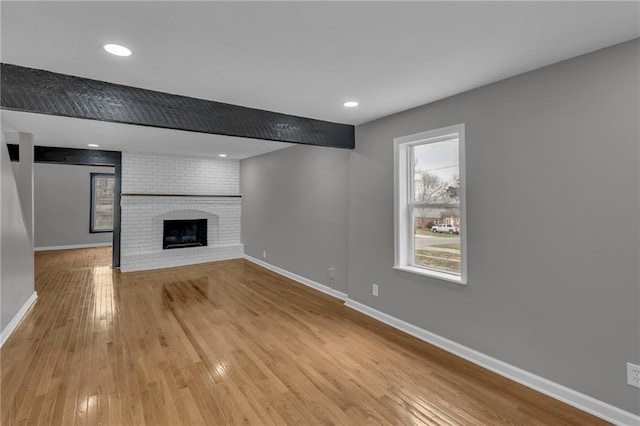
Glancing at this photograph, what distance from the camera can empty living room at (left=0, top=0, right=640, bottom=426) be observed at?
1.84 metres

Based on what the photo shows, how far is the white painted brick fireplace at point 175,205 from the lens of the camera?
6.36 metres

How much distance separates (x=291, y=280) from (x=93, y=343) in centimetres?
296

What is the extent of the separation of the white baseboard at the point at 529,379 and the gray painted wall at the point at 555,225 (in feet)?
0.14

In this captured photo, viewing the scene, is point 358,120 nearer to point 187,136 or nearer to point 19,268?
point 187,136

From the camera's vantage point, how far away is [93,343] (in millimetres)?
3064

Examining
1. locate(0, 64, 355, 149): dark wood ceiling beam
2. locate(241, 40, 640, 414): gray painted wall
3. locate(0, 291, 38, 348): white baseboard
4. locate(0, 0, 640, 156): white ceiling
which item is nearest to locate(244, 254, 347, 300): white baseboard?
locate(241, 40, 640, 414): gray painted wall

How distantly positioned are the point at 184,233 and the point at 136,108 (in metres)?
5.05

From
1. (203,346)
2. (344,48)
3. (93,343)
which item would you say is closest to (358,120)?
(344,48)

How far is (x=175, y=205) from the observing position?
6848mm

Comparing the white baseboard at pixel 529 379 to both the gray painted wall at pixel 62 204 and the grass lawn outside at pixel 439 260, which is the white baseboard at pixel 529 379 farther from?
the gray painted wall at pixel 62 204

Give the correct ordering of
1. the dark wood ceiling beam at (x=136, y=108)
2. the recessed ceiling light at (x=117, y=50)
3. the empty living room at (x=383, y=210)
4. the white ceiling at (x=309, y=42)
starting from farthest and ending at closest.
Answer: the dark wood ceiling beam at (x=136, y=108) → the recessed ceiling light at (x=117, y=50) → the empty living room at (x=383, y=210) → the white ceiling at (x=309, y=42)

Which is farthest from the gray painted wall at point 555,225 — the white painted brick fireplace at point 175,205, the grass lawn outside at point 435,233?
the white painted brick fireplace at point 175,205

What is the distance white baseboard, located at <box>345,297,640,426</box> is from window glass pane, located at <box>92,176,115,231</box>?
9.44 m

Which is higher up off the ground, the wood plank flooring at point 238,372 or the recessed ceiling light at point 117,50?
the recessed ceiling light at point 117,50
